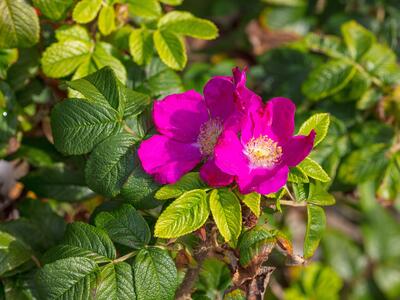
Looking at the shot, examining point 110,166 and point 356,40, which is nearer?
point 110,166

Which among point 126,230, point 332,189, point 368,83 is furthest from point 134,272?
point 368,83

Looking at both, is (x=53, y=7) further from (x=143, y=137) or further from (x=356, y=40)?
(x=356, y=40)

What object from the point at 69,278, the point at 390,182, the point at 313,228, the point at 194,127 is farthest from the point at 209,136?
the point at 390,182

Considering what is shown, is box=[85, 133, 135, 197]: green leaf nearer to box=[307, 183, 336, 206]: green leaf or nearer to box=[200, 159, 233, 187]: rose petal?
box=[200, 159, 233, 187]: rose petal

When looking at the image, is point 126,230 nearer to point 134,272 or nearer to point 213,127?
point 134,272

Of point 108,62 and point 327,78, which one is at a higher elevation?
point 108,62

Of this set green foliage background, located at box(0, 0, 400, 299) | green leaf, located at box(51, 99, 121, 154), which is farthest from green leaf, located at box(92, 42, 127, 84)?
green leaf, located at box(51, 99, 121, 154)

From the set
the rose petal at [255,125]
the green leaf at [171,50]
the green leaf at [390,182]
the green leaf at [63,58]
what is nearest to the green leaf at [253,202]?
the rose petal at [255,125]
